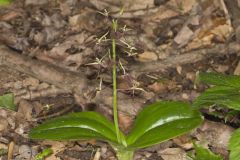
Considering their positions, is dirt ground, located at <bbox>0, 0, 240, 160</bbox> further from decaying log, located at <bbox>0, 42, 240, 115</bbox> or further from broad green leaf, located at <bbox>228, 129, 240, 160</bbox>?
broad green leaf, located at <bbox>228, 129, 240, 160</bbox>

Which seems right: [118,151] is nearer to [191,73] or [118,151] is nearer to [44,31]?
[191,73]

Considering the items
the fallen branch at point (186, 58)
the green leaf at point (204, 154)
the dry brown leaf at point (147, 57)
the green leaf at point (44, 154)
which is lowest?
the green leaf at point (204, 154)

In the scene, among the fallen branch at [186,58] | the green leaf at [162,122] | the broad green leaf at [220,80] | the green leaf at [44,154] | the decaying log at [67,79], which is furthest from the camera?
the fallen branch at [186,58]

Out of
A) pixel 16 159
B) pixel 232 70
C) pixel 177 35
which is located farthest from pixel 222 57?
pixel 16 159

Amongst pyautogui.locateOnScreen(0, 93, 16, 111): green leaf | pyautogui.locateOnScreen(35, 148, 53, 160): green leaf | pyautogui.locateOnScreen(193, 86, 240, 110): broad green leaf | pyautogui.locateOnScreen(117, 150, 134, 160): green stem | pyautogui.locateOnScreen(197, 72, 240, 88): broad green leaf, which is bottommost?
pyautogui.locateOnScreen(117, 150, 134, 160): green stem

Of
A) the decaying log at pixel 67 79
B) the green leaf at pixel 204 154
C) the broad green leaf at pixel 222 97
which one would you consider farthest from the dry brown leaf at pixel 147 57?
the broad green leaf at pixel 222 97

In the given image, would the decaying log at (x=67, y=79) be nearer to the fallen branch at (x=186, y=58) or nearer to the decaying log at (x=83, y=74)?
the decaying log at (x=83, y=74)

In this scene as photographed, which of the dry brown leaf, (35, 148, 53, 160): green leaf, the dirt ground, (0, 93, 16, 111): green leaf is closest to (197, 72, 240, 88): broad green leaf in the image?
the dirt ground
